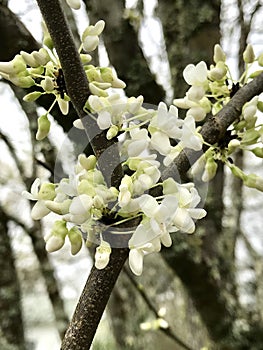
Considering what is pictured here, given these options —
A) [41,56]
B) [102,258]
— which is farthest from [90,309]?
[41,56]

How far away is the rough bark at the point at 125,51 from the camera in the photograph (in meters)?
0.83

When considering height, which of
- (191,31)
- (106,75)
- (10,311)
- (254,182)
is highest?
(106,75)

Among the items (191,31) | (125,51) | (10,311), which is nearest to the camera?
(125,51)

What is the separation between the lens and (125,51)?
0.84 meters

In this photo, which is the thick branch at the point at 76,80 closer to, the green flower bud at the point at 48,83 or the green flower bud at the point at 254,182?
the green flower bud at the point at 48,83

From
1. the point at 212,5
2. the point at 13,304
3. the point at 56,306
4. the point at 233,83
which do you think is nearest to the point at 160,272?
the point at 56,306

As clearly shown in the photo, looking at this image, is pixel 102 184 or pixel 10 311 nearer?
pixel 102 184

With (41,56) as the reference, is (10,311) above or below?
below

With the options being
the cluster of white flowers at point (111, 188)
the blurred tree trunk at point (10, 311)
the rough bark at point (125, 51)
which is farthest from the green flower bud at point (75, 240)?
the blurred tree trunk at point (10, 311)

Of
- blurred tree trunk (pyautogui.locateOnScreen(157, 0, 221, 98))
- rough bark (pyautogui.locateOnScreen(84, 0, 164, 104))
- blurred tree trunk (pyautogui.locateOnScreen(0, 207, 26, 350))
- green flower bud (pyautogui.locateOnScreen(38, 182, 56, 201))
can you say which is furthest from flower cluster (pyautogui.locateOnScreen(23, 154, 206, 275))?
blurred tree trunk (pyautogui.locateOnScreen(0, 207, 26, 350))

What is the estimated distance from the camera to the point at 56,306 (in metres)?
1.38

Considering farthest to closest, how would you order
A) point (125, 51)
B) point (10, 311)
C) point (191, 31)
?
point (10, 311) → point (191, 31) → point (125, 51)

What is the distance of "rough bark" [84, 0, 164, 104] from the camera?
0.83 m

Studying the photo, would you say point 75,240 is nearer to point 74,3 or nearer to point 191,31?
point 74,3
